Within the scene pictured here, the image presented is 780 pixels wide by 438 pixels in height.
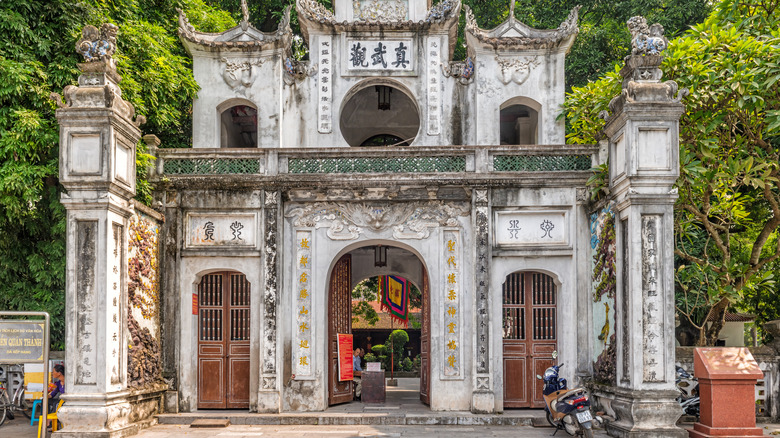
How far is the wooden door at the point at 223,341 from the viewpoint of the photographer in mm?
13250

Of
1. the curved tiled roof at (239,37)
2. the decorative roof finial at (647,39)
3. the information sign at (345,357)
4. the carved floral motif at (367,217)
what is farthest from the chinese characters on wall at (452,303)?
the curved tiled roof at (239,37)

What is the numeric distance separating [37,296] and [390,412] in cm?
637

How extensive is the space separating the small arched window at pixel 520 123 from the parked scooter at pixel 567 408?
607 cm

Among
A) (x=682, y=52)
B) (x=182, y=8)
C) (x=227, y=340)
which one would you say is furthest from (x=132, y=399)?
(x=682, y=52)

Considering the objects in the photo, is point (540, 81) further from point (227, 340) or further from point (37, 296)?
point (37, 296)

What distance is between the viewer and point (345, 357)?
1405 centimetres

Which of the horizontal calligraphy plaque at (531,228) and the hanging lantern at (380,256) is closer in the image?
the horizontal calligraphy plaque at (531,228)

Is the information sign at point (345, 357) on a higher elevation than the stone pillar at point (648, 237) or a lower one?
lower

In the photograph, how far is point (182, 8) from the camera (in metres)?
15.9

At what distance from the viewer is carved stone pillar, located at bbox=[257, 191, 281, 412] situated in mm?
12844

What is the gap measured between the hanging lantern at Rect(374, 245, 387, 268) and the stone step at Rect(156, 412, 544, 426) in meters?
4.82

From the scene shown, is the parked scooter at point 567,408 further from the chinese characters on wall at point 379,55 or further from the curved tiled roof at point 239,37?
the curved tiled roof at point 239,37

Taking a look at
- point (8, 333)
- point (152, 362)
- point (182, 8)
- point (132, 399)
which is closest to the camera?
point (8, 333)

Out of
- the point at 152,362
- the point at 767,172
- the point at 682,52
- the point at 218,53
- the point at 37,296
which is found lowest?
the point at 152,362
